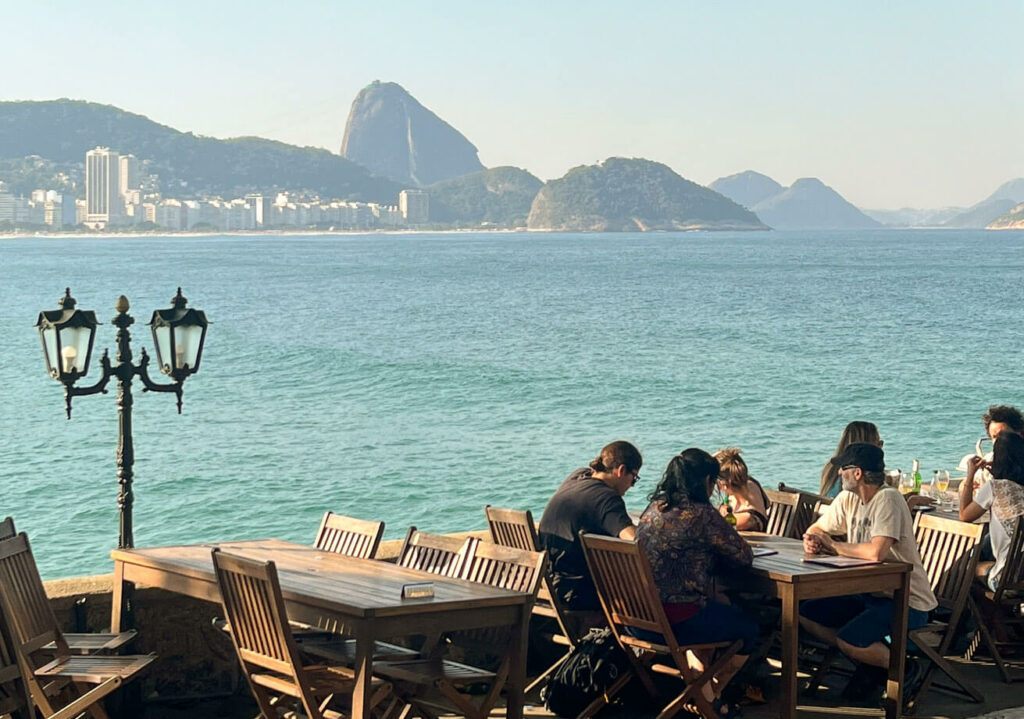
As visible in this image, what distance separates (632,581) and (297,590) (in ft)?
5.08

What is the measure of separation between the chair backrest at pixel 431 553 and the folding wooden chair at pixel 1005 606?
9.26 feet

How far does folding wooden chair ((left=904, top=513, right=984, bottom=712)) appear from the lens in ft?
22.4

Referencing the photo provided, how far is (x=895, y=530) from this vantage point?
655 centimetres

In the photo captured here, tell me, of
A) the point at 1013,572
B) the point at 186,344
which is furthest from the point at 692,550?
the point at 186,344

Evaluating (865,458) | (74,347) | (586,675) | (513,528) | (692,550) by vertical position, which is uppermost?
(74,347)

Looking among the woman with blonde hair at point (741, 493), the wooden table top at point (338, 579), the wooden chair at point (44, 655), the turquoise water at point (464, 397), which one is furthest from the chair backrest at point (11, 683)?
the turquoise water at point (464, 397)

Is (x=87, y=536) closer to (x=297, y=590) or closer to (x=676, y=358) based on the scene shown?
(x=297, y=590)

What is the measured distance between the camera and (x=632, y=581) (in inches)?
249

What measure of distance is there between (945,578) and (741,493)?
46.2 inches

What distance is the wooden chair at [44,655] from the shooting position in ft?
18.8

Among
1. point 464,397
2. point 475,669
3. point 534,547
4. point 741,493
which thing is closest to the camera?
point 475,669

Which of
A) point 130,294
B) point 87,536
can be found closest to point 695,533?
point 87,536

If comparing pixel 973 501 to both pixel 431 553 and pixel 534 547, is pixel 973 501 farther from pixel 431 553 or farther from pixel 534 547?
pixel 431 553

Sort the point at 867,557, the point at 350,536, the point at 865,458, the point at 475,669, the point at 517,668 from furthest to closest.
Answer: the point at 350,536 → the point at 865,458 → the point at 867,557 → the point at 475,669 → the point at 517,668
